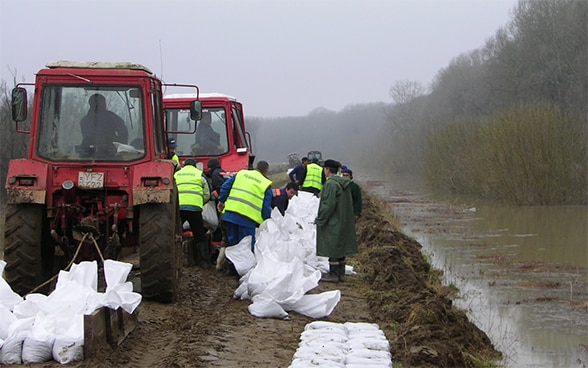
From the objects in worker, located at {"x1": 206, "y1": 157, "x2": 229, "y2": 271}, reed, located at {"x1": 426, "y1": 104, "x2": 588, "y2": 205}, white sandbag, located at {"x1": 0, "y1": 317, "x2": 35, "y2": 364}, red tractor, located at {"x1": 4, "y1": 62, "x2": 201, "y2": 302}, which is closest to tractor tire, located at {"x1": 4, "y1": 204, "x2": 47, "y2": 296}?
red tractor, located at {"x1": 4, "y1": 62, "x2": 201, "y2": 302}

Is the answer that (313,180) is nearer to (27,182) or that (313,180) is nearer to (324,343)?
(27,182)

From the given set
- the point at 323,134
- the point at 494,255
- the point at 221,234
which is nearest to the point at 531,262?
the point at 494,255

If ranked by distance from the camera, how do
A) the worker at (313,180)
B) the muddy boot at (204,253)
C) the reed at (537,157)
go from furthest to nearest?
the reed at (537,157) < the worker at (313,180) < the muddy boot at (204,253)

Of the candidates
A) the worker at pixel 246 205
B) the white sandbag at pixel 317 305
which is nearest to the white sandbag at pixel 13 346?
the white sandbag at pixel 317 305

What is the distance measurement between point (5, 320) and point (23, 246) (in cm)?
222

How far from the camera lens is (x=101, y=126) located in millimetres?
8539

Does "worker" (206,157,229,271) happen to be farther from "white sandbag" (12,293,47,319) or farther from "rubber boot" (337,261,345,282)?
"white sandbag" (12,293,47,319)

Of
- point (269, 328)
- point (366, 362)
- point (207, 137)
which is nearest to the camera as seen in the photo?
point (366, 362)

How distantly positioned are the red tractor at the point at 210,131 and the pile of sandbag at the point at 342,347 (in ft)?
20.4

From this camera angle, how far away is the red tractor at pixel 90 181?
8102mm

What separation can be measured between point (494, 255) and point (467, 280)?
3.24 meters

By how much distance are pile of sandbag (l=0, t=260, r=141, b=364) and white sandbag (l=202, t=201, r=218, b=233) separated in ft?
17.2

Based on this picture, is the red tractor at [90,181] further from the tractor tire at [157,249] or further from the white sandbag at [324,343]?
the white sandbag at [324,343]

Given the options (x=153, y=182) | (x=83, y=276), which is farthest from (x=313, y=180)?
(x=83, y=276)
